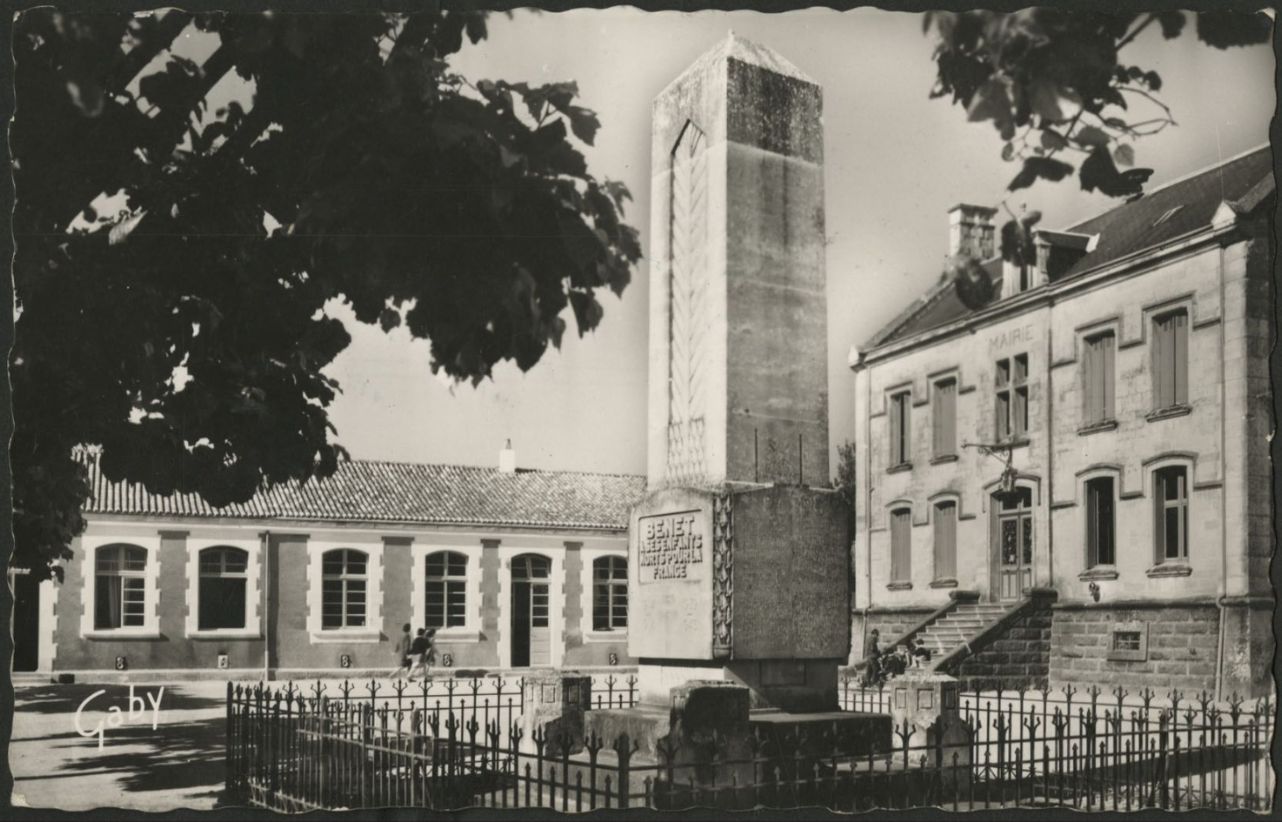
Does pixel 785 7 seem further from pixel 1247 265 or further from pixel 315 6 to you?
pixel 1247 265

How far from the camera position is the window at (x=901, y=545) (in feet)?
77.5

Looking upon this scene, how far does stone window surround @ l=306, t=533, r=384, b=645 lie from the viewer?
2525 centimetres

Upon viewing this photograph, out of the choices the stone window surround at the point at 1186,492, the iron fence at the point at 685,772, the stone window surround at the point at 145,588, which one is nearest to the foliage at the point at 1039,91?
the iron fence at the point at 685,772

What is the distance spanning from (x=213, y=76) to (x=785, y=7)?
3.29 m

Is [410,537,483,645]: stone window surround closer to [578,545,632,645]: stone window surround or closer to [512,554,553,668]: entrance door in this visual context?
[512,554,553,668]: entrance door

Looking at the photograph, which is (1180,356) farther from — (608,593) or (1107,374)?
(608,593)

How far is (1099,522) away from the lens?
19375mm

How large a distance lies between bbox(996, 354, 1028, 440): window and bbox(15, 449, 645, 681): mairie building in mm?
7301

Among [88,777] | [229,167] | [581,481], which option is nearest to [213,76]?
[229,167]

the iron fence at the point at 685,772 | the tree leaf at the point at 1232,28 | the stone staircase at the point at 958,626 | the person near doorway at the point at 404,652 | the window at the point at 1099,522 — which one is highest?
the tree leaf at the point at 1232,28

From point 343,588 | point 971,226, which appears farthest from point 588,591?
point 971,226

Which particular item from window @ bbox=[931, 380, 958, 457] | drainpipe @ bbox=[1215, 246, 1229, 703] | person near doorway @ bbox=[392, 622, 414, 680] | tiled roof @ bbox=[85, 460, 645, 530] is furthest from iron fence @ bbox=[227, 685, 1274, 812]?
tiled roof @ bbox=[85, 460, 645, 530]

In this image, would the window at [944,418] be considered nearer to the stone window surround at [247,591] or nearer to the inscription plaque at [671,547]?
the stone window surround at [247,591]

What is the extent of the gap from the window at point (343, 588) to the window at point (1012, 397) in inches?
499
